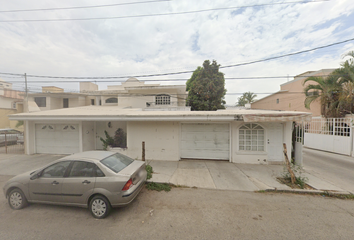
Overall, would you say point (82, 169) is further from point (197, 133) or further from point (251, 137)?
point (251, 137)

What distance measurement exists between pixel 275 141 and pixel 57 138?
1309cm

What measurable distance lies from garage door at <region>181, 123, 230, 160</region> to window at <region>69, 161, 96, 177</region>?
518 centimetres

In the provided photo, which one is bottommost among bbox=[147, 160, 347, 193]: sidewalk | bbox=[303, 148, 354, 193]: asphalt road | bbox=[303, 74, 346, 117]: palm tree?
bbox=[303, 148, 354, 193]: asphalt road

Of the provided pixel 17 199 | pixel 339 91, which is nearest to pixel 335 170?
pixel 339 91

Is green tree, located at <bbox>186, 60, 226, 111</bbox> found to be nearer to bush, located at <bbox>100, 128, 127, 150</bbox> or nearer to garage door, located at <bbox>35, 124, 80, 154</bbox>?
bush, located at <bbox>100, 128, 127, 150</bbox>

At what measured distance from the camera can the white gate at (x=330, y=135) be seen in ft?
30.6

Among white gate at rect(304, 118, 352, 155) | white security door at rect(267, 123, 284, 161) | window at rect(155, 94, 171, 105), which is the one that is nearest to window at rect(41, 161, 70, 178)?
white security door at rect(267, 123, 284, 161)

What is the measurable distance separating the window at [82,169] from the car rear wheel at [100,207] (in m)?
0.58

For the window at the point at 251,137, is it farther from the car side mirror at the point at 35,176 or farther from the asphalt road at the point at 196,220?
→ the car side mirror at the point at 35,176

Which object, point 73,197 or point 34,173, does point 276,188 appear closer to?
point 73,197

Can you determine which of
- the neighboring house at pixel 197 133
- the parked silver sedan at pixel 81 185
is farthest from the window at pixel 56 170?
the neighboring house at pixel 197 133

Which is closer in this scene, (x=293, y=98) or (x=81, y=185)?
(x=81, y=185)

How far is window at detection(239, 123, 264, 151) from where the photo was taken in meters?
7.42

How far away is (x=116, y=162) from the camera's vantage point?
3.86 metres
